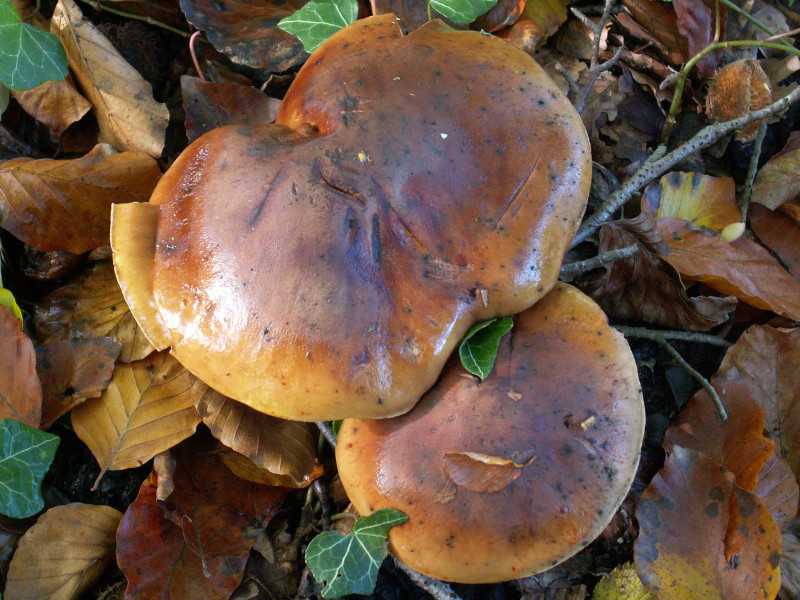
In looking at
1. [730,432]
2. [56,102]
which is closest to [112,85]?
[56,102]

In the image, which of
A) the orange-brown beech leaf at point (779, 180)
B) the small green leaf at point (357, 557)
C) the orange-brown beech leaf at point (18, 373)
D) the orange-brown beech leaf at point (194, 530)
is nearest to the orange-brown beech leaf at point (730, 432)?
the orange-brown beech leaf at point (779, 180)

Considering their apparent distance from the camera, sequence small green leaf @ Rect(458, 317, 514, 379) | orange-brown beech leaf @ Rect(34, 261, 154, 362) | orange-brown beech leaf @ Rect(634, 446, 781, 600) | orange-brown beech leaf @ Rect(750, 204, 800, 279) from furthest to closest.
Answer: orange-brown beech leaf @ Rect(750, 204, 800, 279) < orange-brown beech leaf @ Rect(34, 261, 154, 362) < orange-brown beech leaf @ Rect(634, 446, 781, 600) < small green leaf @ Rect(458, 317, 514, 379)

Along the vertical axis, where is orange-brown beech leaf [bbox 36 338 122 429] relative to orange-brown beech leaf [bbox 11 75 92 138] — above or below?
below

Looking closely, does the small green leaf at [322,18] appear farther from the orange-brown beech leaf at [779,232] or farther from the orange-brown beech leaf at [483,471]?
the orange-brown beech leaf at [779,232]

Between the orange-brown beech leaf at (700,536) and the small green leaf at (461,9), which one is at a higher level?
the small green leaf at (461,9)

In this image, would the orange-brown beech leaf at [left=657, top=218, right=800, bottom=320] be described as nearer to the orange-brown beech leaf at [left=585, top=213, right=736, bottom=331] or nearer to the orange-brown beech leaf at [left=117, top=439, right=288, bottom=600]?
the orange-brown beech leaf at [left=585, top=213, right=736, bottom=331]

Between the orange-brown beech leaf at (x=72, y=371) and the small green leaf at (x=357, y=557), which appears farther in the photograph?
the orange-brown beech leaf at (x=72, y=371)

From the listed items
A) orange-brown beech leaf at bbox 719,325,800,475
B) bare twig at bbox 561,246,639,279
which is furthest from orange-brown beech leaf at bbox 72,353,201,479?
orange-brown beech leaf at bbox 719,325,800,475
